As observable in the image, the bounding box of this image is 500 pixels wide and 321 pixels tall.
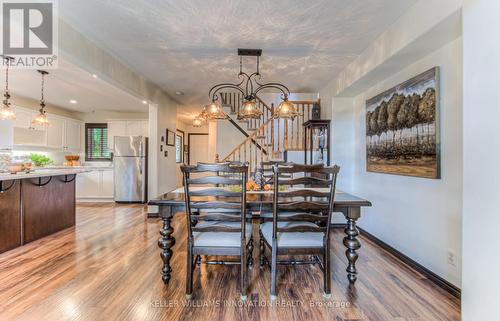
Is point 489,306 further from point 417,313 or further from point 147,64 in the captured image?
point 147,64

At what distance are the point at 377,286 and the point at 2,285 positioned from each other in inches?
131

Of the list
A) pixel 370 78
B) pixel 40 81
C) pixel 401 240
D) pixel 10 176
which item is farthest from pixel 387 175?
pixel 40 81

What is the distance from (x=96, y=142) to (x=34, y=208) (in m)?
3.83

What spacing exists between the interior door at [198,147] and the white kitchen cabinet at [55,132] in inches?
161

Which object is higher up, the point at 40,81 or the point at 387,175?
the point at 40,81

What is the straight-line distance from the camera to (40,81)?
4152 millimetres

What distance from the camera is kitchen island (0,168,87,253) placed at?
2932 millimetres

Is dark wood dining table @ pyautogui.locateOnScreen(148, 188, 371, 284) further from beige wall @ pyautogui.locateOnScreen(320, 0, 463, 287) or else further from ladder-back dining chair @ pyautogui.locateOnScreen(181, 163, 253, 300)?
beige wall @ pyautogui.locateOnScreen(320, 0, 463, 287)

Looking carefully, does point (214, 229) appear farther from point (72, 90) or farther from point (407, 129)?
point (72, 90)

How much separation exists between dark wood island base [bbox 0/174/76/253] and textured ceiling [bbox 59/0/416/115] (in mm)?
2131

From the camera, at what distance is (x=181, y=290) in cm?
205

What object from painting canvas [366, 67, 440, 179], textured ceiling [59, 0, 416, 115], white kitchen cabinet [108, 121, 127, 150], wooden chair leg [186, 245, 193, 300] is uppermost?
textured ceiling [59, 0, 416, 115]

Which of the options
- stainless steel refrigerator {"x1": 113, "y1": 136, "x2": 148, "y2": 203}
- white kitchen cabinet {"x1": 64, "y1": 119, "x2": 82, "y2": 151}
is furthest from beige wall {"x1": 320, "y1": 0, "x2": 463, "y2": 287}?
white kitchen cabinet {"x1": 64, "y1": 119, "x2": 82, "y2": 151}

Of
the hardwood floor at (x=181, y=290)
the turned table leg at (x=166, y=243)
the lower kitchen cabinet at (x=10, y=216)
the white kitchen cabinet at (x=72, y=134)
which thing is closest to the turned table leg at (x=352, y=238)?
the hardwood floor at (x=181, y=290)
